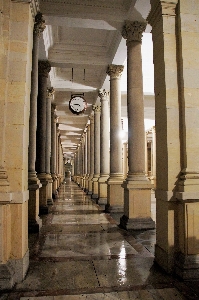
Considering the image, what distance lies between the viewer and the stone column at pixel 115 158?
32.4ft

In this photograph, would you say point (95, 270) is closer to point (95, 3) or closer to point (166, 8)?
point (166, 8)

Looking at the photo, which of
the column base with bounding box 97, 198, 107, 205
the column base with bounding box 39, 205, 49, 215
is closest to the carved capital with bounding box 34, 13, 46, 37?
the column base with bounding box 39, 205, 49, 215

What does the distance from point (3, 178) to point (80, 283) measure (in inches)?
72.6

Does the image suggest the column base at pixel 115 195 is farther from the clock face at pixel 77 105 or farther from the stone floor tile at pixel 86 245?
the stone floor tile at pixel 86 245

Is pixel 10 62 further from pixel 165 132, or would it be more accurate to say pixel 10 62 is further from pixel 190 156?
pixel 190 156

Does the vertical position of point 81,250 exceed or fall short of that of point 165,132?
it falls short

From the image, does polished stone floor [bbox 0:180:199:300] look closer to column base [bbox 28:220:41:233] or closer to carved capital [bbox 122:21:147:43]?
column base [bbox 28:220:41:233]

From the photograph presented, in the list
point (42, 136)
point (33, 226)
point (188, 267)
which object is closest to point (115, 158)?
Result: point (42, 136)

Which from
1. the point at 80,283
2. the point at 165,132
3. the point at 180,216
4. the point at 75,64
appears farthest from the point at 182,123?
the point at 75,64

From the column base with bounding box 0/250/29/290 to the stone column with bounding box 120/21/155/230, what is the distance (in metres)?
3.67

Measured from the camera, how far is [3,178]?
12.2 ft

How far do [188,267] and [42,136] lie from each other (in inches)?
260

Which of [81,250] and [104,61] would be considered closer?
[81,250]

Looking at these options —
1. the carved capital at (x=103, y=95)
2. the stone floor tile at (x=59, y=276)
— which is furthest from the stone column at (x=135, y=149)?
the carved capital at (x=103, y=95)
